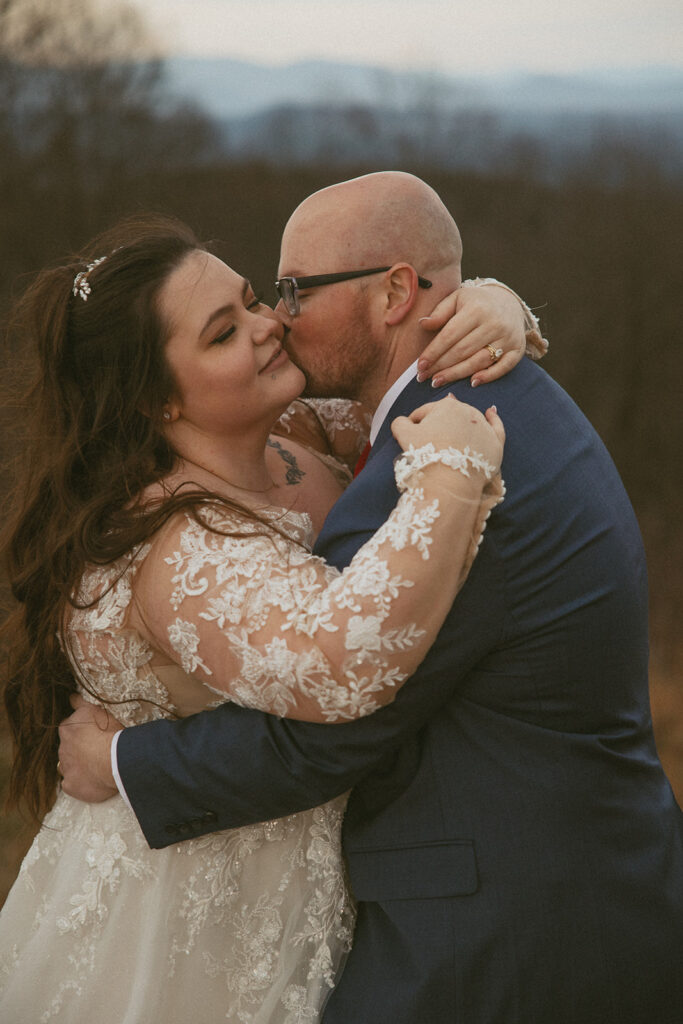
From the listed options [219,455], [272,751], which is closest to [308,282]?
[219,455]

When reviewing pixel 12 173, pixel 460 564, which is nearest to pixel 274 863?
pixel 460 564

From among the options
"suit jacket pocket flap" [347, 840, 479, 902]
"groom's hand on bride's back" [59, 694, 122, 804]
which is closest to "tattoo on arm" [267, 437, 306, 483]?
"groom's hand on bride's back" [59, 694, 122, 804]

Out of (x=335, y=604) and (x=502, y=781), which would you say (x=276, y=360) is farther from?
(x=502, y=781)

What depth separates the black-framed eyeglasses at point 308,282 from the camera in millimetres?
2457

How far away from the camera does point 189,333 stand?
2.41 m

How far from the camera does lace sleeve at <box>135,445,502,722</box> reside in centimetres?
188

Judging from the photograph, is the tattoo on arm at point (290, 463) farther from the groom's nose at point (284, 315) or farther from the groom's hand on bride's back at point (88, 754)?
the groom's hand on bride's back at point (88, 754)

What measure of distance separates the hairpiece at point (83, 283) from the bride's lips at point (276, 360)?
440mm

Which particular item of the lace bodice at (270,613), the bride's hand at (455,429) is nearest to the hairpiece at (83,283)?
the lace bodice at (270,613)

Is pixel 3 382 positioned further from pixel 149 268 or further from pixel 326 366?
pixel 326 366

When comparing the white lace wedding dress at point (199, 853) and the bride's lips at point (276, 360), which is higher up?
the bride's lips at point (276, 360)

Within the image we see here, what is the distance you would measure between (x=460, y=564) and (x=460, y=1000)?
869 millimetres

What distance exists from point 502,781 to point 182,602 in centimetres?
73

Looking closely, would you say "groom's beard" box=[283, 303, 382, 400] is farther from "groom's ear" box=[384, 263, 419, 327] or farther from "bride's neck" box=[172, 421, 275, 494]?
"bride's neck" box=[172, 421, 275, 494]
